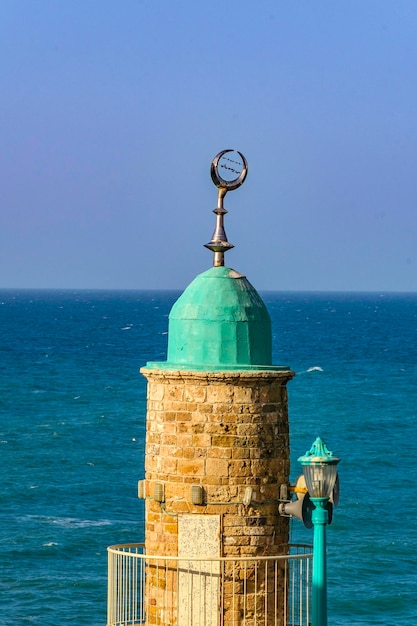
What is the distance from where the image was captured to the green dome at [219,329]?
45.3ft

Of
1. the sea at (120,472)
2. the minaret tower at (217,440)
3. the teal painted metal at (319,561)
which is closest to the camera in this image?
the teal painted metal at (319,561)

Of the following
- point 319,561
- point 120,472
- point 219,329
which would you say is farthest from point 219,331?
point 120,472

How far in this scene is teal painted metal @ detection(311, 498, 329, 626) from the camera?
12.9m

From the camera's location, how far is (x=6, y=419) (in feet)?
302

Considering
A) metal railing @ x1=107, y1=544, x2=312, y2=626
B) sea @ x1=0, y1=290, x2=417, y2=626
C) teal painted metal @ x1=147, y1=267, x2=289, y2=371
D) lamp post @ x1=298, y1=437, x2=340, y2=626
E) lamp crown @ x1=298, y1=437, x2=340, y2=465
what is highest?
teal painted metal @ x1=147, y1=267, x2=289, y2=371

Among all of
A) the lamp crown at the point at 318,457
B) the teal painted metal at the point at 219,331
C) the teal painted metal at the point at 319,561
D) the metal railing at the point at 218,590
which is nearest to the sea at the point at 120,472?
the metal railing at the point at 218,590

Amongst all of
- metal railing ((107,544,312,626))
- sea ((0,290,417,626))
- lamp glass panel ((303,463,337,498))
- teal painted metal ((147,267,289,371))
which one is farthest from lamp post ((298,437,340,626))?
sea ((0,290,417,626))

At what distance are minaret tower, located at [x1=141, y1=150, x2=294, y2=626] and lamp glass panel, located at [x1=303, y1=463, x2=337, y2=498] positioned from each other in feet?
2.83

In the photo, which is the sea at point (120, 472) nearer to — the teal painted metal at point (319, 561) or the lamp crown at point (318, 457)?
the teal painted metal at point (319, 561)

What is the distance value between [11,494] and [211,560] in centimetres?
5397

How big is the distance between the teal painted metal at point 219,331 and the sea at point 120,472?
1279 inches

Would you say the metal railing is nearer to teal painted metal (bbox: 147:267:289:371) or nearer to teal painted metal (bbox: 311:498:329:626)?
teal painted metal (bbox: 311:498:329:626)

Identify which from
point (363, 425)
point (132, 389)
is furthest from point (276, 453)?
point (132, 389)

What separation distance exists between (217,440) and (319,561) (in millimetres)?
1518
